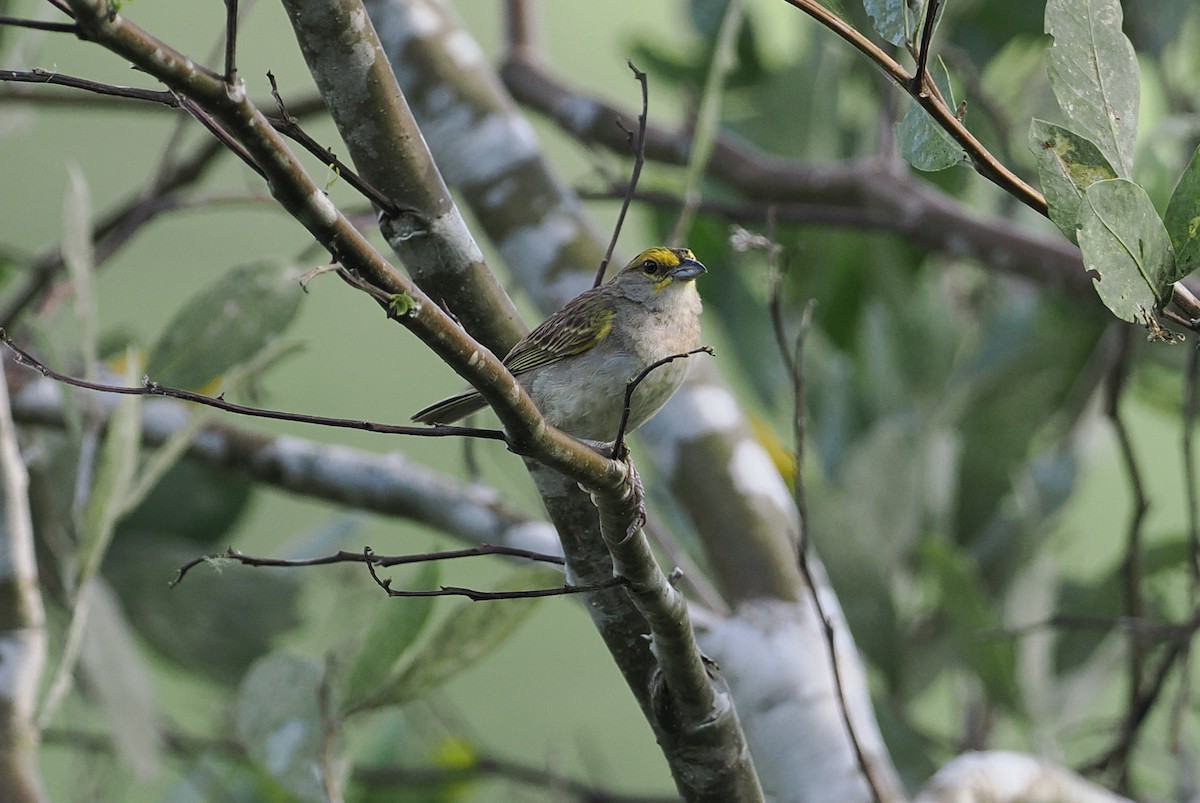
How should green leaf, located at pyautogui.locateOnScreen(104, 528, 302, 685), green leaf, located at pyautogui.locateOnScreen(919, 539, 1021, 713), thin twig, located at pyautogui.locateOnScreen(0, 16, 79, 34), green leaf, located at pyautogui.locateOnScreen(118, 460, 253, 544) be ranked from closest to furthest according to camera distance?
thin twig, located at pyautogui.locateOnScreen(0, 16, 79, 34) → green leaf, located at pyautogui.locateOnScreen(919, 539, 1021, 713) → green leaf, located at pyautogui.locateOnScreen(104, 528, 302, 685) → green leaf, located at pyautogui.locateOnScreen(118, 460, 253, 544)

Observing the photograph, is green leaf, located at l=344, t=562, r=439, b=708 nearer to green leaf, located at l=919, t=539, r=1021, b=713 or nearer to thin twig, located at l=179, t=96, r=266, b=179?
thin twig, located at l=179, t=96, r=266, b=179

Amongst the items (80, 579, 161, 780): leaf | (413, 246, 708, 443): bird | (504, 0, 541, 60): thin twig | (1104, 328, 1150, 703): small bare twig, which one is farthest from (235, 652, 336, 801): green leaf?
(504, 0, 541, 60): thin twig

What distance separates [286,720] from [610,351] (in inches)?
15.2

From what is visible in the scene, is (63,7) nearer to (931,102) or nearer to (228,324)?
(931,102)

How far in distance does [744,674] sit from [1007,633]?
346 mm

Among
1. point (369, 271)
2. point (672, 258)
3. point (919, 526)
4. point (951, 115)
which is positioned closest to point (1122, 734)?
point (919, 526)

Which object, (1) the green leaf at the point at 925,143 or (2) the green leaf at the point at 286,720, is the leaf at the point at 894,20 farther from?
(2) the green leaf at the point at 286,720

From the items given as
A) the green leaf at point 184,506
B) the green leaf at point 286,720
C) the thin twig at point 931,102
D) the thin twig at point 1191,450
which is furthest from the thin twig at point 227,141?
the green leaf at point 184,506

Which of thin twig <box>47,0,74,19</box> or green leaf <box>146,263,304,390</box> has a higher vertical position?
green leaf <box>146,263,304,390</box>

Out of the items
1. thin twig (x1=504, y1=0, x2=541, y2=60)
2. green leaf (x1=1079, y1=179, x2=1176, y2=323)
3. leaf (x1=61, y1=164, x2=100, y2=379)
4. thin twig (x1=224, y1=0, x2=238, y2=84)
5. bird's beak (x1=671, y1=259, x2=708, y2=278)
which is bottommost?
green leaf (x1=1079, y1=179, x2=1176, y2=323)

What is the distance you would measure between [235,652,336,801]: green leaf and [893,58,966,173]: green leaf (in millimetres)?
616

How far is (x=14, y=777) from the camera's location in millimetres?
883

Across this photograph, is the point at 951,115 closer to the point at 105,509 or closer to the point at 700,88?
the point at 105,509

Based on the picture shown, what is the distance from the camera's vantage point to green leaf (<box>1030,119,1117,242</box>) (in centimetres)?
44
